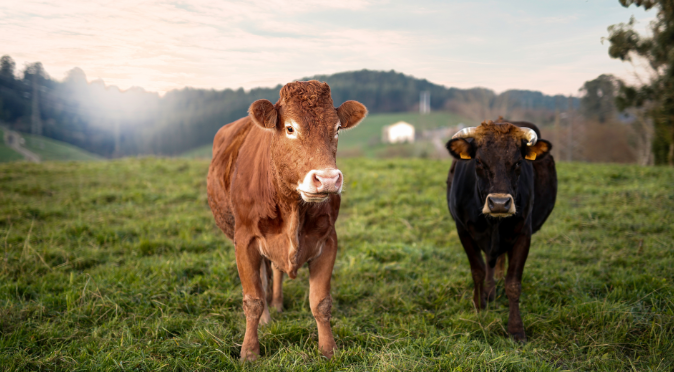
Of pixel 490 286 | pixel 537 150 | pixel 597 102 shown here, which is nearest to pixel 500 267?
pixel 490 286

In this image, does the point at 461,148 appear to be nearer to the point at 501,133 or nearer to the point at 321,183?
the point at 501,133

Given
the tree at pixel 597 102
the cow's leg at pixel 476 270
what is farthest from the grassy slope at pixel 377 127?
the cow's leg at pixel 476 270

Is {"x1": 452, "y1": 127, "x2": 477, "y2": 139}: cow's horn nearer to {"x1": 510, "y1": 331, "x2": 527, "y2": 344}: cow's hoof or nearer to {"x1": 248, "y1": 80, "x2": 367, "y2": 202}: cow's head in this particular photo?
{"x1": 248, "y1": 80, "x2": 367, "y2": 202}: cow's head

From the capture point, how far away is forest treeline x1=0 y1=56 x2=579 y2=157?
19.2m

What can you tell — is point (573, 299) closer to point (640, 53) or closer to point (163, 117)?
point (640, 53)

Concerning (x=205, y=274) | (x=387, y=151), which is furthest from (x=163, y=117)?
Result: (x=205, y=274)

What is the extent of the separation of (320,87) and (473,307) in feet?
10.1

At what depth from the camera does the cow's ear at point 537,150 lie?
434 centimetres

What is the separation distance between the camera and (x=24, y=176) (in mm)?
10836

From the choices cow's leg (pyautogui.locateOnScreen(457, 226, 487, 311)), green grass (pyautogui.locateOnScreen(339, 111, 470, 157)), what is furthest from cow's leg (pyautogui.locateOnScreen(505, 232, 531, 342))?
green grass (pyautogui.locateOnScreen(339, 111, 470, 157))

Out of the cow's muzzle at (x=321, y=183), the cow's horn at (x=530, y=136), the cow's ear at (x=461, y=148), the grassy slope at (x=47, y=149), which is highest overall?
the cow's horn at (x=530, y=136)

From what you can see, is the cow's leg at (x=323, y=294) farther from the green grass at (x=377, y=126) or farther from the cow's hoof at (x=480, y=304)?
the green grass at (x=377, y=126)

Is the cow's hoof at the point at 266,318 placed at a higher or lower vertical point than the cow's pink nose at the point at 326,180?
lower

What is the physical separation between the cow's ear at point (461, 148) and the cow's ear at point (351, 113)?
1.37 m
